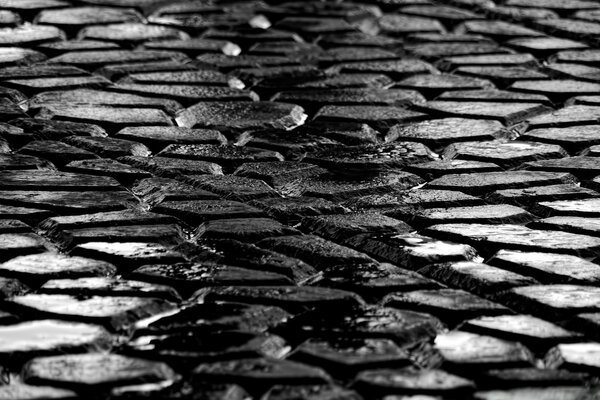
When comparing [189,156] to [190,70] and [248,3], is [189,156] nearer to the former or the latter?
[190,70]

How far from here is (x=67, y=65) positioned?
17.9 ft

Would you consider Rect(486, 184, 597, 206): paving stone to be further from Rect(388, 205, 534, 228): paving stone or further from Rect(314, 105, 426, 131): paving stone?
Rect(314, 105, 426, 131): paving stone

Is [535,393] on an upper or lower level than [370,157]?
upper

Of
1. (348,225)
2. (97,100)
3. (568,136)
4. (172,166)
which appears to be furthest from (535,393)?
(97,100)

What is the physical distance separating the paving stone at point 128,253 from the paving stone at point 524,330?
32.0 inches

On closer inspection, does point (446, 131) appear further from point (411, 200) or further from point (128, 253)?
point (128, 253)

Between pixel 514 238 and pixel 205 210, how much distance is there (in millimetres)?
872

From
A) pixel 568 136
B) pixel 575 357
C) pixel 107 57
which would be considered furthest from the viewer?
pixel 107 57

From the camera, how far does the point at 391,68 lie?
5.70 m

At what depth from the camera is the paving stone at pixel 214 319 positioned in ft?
9.18

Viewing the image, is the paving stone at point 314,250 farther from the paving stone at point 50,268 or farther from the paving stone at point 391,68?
the paving stone at point 391,68

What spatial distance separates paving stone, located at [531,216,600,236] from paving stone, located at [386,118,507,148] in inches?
37.8

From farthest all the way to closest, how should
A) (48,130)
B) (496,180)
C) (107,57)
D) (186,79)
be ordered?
(107,57)
(186,79)
(48,130)
(496,180)

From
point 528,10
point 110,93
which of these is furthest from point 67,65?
point 528,10
